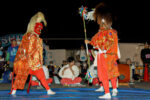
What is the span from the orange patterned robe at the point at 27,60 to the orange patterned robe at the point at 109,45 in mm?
1205

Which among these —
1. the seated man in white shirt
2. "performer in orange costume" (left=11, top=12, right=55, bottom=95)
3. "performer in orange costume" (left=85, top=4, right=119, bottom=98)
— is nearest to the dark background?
the seated man in white shirt

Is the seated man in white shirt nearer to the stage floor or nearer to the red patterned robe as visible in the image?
the stage floor

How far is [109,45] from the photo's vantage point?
5.00 metres

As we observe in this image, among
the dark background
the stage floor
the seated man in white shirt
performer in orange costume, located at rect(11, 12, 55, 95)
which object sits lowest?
the stage floor

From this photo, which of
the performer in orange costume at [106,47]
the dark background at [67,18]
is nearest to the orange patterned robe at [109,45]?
the performer in orange costume at [106,47]

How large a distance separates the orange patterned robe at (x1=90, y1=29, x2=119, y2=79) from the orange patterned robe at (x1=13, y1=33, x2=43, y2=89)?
1205mm

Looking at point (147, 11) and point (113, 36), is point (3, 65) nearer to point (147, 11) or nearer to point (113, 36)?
point (113, 36)

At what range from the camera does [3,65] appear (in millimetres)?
9477

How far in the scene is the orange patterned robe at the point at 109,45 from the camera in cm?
498

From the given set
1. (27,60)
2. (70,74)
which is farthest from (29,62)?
(70,74)

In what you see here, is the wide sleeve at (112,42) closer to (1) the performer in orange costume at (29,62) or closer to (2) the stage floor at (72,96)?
(2) the stage floor at (72,96)

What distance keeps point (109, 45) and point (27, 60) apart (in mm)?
1648

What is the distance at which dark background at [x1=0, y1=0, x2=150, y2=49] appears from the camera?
16625 millimetres

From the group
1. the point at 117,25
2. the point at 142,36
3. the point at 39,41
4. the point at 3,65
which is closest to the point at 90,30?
the point at 117,25
